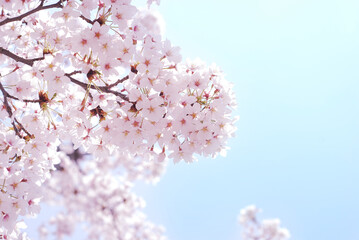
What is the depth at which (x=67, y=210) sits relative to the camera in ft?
53.4

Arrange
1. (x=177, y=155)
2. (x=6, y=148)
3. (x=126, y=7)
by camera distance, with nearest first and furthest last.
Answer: (x=126, y=7)
(x=177, y=155)
(x=6, y=148)

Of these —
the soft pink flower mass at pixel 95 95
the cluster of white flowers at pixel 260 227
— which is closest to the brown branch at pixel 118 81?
the soft pink flower mass at pixel 95 95

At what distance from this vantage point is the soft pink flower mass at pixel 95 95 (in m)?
2.91

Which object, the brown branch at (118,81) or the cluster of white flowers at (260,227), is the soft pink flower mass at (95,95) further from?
the cluster of white flowers at (260,227)

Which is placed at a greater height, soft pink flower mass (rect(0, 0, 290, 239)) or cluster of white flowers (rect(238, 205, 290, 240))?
cluster of white flowers (rect(238, 205, 290, 240))

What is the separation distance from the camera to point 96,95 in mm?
3076

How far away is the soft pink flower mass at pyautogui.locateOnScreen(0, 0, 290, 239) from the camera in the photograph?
2910 mm

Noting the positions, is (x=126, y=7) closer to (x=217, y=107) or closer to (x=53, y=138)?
(x=217, y=107)

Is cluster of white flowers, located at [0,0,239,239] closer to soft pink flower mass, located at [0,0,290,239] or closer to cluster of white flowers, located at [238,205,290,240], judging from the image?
soft pink flower mass, located at [0,0,290,239]

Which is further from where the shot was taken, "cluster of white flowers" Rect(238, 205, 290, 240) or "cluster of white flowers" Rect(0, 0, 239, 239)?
"cluster of white flowers" Rect(238, 205, 290, 240)

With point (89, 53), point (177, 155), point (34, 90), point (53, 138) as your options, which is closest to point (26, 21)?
point (34, 90)

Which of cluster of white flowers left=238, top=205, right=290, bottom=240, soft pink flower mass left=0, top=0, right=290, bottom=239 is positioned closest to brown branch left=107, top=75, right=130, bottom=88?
soft pink flower mass left=0, top=0, right=290, bottom=239

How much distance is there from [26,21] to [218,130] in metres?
2.37

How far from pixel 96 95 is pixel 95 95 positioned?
0.03 ft
